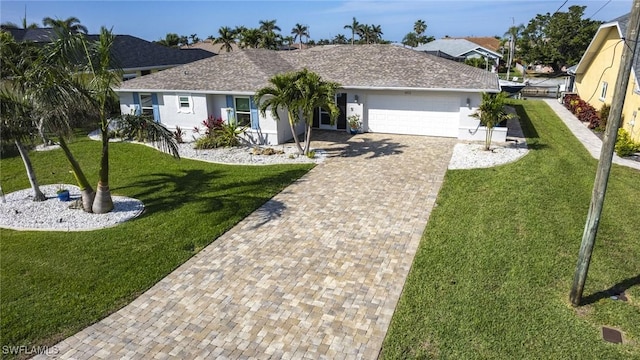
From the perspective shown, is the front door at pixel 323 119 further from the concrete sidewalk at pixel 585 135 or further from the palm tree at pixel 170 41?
the palm tree at pixel 170 41

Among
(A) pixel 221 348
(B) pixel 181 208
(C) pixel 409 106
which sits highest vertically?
(C) pixel 409 106

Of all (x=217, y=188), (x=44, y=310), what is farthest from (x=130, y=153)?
(x=44, y=310)

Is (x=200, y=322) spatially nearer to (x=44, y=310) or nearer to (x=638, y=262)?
(x=44, y=310)

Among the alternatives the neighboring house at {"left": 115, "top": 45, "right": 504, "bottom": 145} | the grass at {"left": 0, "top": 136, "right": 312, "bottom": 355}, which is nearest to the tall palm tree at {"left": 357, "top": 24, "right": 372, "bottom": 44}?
the neighboring house at {"left": 115, "top": 45, "right": 504, "bottom": 145}

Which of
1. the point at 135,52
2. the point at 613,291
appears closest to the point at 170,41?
the point at 135,52

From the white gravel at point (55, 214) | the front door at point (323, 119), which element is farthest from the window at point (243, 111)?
the white gravel at point (55, 214)

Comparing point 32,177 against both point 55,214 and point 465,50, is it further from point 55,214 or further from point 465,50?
Result: point 465,50
